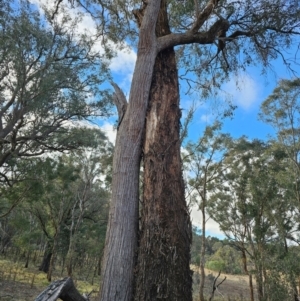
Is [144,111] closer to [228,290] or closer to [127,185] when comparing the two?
[127,185]

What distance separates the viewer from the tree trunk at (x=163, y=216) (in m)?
2.34

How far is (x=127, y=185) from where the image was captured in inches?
111

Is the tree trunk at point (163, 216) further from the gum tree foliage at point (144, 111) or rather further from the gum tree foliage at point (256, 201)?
the gum tree foliage at point (256, 201)

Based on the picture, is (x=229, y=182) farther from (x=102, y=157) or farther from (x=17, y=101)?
(x=17, y=101)

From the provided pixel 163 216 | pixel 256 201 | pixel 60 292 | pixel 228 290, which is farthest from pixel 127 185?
pixel 228 290

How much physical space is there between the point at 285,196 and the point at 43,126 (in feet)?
41.9

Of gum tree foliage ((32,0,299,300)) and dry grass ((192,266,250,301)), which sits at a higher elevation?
gum tree foliage ((32,0,299,300))

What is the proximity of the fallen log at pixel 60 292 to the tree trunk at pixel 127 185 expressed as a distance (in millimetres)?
246

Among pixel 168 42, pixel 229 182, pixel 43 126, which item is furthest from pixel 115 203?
pixel 229 182

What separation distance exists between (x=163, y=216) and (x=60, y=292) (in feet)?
3.24

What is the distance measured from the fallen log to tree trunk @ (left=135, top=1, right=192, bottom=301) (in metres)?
0.51

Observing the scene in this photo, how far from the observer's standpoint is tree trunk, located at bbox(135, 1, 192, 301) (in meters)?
2.34

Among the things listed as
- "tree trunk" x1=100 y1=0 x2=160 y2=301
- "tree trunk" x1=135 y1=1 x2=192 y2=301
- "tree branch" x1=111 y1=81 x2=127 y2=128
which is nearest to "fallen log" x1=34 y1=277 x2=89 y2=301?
"tree trunk" x1=100 y1=0 x2=160 y2=301

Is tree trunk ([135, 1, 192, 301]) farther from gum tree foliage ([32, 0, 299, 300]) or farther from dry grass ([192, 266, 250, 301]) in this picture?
dry grass ([192, 266, 250, 301])
